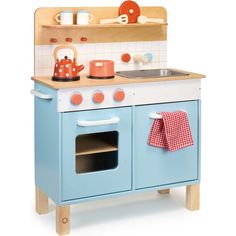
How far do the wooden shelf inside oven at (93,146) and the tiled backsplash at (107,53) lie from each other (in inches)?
18.4

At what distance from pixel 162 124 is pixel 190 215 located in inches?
25.2

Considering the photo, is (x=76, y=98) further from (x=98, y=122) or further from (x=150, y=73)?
(x=150, y=73)

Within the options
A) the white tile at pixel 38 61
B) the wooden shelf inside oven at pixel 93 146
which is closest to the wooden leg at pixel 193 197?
the wooden shelf inside oven at pixel 93 146

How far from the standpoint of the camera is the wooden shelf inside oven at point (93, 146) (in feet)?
13.6

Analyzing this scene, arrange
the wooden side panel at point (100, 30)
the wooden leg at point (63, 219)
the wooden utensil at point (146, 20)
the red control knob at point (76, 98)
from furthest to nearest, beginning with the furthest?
the wooden utensil at point (146, 20) < the wooden side panel at point (100, 30) < the wooden leg at point (63, 219) < the red control knob at point (76, 98)

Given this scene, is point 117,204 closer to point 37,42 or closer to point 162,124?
point 162,124

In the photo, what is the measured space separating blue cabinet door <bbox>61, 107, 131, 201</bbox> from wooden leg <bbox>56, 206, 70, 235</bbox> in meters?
0.07

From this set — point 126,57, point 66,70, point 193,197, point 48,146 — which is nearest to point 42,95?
point 66,70

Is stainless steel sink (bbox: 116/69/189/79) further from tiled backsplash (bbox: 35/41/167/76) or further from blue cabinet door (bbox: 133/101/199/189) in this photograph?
blue cabinet door (bbox: 133/101/199/189)

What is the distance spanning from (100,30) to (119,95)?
0.64 metres

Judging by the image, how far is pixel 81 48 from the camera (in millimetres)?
4469

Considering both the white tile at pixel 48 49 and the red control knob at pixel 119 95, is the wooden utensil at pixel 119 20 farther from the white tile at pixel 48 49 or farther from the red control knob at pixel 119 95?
the red control knob at pixel 119 95

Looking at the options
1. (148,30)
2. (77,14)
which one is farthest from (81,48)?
(148,30)

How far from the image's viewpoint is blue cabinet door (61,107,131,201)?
399cm
